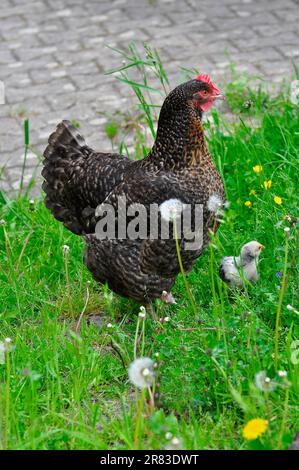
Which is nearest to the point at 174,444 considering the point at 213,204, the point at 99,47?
the point at 213,204

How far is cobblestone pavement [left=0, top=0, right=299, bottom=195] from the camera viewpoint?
6.74m

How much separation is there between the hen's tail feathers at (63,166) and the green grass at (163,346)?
0.30 meters

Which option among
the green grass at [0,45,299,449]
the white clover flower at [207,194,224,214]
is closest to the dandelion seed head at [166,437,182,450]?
the green grass at [0,45,299,449]

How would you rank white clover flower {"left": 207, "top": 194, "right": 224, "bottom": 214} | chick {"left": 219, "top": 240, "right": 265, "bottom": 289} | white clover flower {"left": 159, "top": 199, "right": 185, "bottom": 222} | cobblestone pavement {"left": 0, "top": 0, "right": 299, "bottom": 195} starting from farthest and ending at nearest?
cobblestone pavement {"left": 0, "top": 0, "right": 299, "bottom": 195} < chick {"left": 219, "top": 240, "right": 265, "bottom": 289} < white clover flower {"left": 207, "top": 194, "right": 224, "bottom": 214} < white clover flower {"left": 159, "top": 199, "right": 185, "bottom": 222}

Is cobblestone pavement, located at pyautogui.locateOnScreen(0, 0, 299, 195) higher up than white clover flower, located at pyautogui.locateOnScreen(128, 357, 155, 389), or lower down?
higher up

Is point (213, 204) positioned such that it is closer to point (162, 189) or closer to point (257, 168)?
point (162, 189)

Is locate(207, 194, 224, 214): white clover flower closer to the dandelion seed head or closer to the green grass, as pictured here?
the green grass

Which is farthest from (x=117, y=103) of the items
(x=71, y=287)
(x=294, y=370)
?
(x=294, y=370)

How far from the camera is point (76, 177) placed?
4.29 metres

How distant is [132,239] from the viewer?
393 centimetres

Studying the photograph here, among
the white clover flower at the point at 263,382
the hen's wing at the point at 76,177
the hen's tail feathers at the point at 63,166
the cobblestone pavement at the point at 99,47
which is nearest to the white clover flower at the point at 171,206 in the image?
the hen's wing at the point at 76,177

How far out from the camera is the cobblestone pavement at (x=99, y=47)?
674 cm

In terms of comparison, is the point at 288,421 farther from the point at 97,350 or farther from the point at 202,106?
the point at 202,106

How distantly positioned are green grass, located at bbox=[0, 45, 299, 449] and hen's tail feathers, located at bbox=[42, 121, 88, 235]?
30 cm
